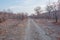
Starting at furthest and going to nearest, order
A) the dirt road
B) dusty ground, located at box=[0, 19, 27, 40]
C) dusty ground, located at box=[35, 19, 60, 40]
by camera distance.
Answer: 1. dusty ground, located at box=[35, 19, 60, 40]
2. dusty ground, located at box=[0, 19, 27, 40]
3. the dirt road

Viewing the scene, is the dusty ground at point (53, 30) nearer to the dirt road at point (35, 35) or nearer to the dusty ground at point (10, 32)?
the dirt road at point (35, 35)

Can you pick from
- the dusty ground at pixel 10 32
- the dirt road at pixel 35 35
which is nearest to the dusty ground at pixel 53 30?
the dirt road at pixel 35 35

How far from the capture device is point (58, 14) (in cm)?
2573

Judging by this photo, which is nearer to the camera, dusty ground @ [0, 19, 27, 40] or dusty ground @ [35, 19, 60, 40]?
dusty ground @ [0, 19, 27, 40]

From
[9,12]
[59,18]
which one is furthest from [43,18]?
[9,12]

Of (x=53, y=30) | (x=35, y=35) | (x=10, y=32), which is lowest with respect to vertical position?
(x=53, y=30)

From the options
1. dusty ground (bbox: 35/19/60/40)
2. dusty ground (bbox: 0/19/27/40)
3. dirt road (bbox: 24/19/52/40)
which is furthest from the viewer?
dusty ground (bbox: 35/19/60/40)

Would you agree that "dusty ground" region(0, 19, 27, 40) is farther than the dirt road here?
Yes

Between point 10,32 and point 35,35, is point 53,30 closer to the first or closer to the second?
point 10,32

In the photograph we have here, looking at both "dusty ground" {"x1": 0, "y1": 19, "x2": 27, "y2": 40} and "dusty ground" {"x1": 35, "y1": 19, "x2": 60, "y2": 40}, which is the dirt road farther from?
"dusty ground" {"x1": 35, "y1": 19, "x2": 60, "y2": 40}

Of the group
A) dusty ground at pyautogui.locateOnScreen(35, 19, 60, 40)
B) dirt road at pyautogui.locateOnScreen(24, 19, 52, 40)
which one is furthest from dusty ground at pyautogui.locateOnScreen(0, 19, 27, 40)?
dusty ground at pyautogui.locateOnScreen(35, 19, 60, 40)

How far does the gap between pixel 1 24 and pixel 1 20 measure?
69cm

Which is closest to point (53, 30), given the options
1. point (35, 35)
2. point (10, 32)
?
point (10, 32)

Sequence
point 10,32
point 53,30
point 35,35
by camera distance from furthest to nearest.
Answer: point 53,30
point 10,32
point 35,35
